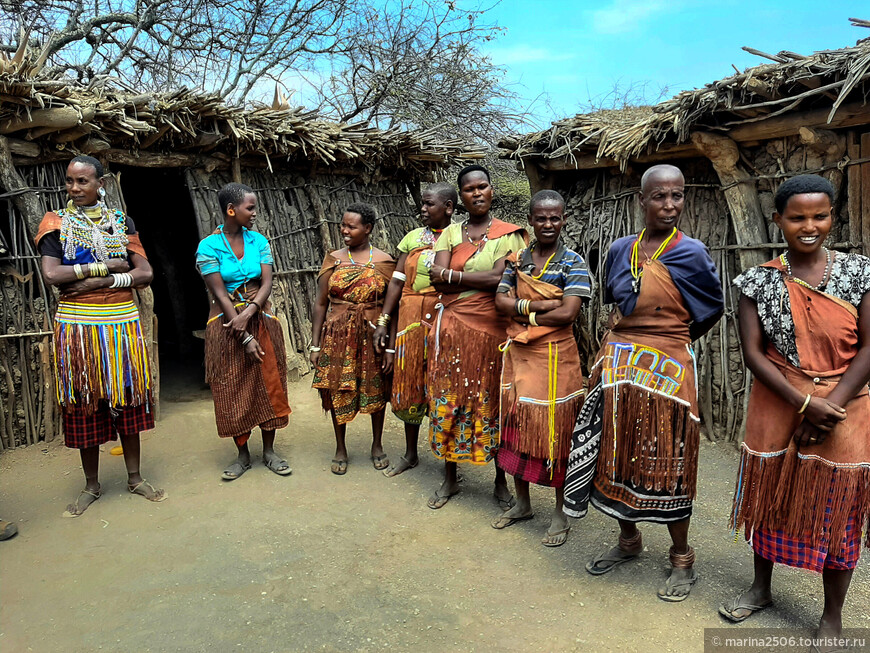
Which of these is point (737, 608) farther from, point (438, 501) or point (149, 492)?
point (149, 492)

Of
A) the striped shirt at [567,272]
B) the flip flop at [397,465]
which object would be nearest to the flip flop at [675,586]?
the striped shirt at [567,272]

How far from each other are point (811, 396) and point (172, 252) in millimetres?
7660

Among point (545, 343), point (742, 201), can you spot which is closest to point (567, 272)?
point (545, 343)

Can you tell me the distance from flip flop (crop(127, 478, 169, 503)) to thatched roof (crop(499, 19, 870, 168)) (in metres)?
4.06

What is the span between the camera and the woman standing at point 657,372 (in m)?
2.52

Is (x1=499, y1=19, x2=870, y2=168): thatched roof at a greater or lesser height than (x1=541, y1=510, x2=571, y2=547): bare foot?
greater

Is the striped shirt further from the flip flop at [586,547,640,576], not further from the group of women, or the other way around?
the flip flop at [586,547,640,576]

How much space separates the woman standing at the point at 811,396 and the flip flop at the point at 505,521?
4.49 ft

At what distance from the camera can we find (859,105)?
11.8 ft

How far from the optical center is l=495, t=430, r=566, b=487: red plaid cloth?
314 centimetres

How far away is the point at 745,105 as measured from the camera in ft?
12.9

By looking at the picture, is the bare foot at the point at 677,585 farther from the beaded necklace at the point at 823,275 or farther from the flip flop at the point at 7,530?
the flip flop at the point at 7,530

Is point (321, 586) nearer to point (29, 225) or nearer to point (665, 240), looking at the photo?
point (665, 240)

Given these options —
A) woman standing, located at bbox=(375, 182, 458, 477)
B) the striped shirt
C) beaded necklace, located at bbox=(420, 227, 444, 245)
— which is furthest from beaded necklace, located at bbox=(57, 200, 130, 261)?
the striped shirt
